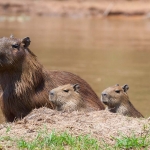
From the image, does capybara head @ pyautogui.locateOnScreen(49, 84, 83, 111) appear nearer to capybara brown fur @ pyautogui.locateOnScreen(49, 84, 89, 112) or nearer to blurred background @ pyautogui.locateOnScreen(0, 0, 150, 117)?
capybara brown fur @ pyautogui.locateOnScreen(49, 84, 89, 112)

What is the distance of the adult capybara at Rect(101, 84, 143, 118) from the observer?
8.26 m

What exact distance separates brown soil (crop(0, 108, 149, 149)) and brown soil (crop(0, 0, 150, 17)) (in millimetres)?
30994

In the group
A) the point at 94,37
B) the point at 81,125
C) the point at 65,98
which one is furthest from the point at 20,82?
the point at 94,37

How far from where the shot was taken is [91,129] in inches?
262

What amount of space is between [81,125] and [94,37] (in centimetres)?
1917

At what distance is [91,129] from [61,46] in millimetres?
15545

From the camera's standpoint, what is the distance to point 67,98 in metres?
7.99

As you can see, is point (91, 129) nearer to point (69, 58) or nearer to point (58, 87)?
point (58, 87)

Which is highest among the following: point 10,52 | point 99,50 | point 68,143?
point 10,52

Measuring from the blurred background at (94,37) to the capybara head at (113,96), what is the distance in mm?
2352

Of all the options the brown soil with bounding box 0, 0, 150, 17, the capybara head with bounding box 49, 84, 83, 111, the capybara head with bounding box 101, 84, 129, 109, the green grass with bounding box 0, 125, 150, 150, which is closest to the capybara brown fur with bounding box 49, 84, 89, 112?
the capybara head with bounding box 49, 84, 83, 111

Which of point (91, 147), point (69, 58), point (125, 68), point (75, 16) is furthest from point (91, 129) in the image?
point (75, 16)

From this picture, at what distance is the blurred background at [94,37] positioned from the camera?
15.6m

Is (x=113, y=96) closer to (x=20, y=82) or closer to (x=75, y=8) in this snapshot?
(x=20, y=82)
